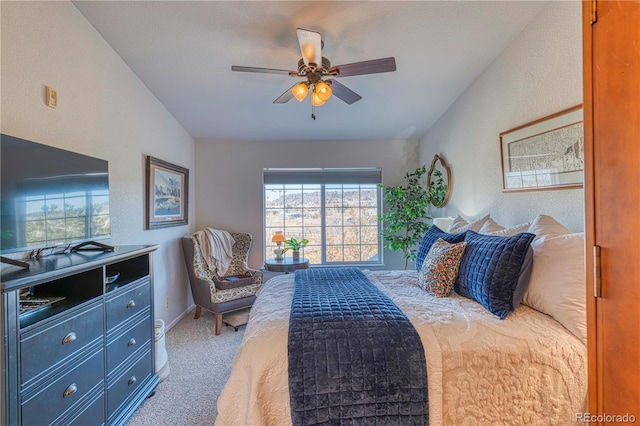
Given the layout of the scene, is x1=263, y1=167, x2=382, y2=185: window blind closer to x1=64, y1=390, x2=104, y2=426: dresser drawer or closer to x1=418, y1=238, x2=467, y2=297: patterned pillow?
x1=418, y1=238, x2=467, y2=297: patterned pillow

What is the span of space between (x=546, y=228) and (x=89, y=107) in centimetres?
319

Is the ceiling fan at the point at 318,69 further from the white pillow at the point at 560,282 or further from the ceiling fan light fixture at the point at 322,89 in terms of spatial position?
the white pillow at the point at 560,282

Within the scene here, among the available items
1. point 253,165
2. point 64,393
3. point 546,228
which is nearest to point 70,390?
point 64,393

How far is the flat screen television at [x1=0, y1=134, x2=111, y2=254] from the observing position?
4.30ft

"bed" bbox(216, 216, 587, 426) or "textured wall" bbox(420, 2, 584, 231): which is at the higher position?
"textured wall" bbox(420, 2, 584, 231)

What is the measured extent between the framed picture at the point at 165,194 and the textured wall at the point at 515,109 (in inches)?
130

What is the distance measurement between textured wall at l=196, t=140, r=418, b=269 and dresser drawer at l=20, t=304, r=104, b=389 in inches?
Result: 101

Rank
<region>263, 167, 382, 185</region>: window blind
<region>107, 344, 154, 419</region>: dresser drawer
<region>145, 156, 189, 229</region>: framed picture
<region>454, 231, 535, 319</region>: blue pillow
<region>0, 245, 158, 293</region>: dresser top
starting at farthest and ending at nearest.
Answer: <region>263, 167, 382, 185</region>: window blind, <region>145, 156, 189, 229</region>: framed picture, <region>107, 344, 154, 419</region>: dresser drawer, <region>454, 231, 535, 319</region>: blue pillow, <region>0, 245, 158, 293</region>: dresser top

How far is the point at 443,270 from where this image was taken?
1806mm

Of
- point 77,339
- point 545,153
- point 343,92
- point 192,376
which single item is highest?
point 343,92

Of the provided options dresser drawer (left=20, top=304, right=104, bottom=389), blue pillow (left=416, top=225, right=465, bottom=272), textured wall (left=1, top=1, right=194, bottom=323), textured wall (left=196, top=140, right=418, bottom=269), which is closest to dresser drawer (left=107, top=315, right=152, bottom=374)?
dresser drawer (left=20, top=304, right=104, bottom=389)

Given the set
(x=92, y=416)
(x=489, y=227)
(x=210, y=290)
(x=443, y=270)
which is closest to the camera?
(x=92, y=416)

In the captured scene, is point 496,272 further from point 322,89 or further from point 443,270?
point 322,89

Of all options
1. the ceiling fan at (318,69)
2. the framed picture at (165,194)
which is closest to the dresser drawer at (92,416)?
the framed picture at (165,194)
